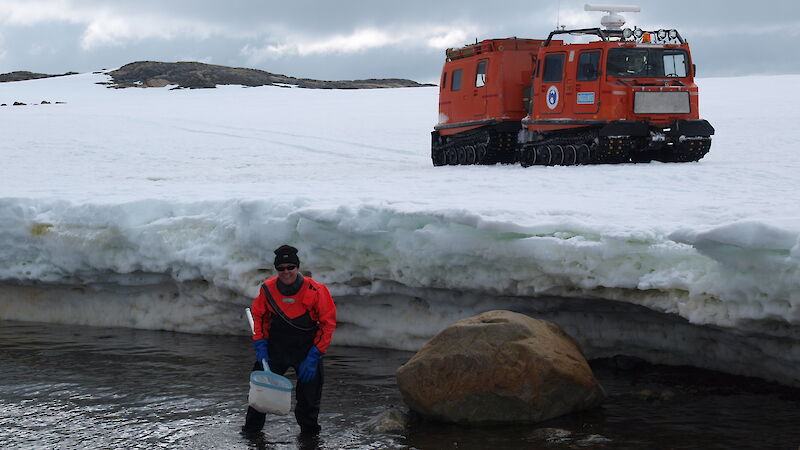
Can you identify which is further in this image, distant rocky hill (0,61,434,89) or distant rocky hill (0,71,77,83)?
distant rocky hill (0,71,77,83)

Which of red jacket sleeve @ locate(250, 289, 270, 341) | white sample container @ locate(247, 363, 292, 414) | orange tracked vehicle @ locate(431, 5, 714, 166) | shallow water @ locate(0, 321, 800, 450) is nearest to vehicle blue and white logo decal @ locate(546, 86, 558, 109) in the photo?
orange tracked vehicle @ locate(431, 5, 714, 166)

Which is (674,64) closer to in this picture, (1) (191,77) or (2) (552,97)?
(2) (552,97)

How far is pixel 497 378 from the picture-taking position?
651cm

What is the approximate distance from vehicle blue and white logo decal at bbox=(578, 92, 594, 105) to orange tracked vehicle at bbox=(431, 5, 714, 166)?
0.02 m

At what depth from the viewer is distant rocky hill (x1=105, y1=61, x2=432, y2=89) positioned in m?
47.3

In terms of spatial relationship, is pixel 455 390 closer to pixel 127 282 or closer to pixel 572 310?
pixel 572 310

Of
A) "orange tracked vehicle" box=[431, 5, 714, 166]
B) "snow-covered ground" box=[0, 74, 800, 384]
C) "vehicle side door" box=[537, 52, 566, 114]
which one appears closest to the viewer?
"snow-covered ground" box=[0, 74, 800, 384]

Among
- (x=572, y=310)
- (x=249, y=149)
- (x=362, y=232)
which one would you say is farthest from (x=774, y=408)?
(x=249, y=149)

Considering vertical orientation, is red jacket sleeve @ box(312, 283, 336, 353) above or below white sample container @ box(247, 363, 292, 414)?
above

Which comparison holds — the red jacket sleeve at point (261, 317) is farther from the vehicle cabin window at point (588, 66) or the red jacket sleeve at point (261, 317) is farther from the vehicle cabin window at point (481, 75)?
the vehicle cabin window at point (481, 75)

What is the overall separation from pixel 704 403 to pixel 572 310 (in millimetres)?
1631

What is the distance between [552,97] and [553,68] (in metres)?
0.54

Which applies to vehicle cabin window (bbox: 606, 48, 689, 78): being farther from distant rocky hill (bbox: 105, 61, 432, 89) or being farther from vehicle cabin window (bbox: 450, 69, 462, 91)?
distant rocky hill (bbox: 105, 61, 432, 89)

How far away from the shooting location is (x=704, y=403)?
6840 mm
